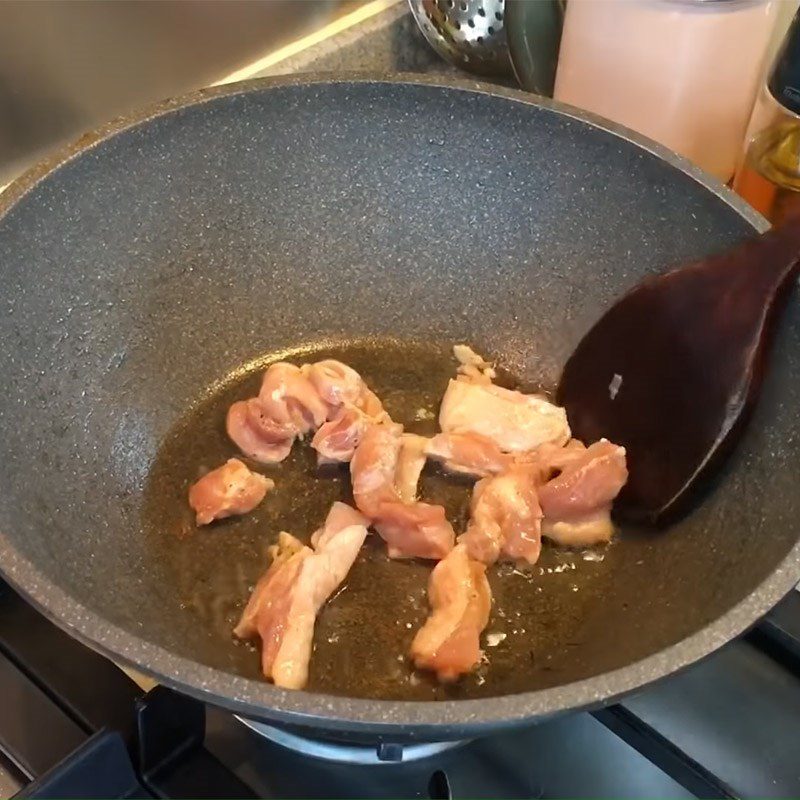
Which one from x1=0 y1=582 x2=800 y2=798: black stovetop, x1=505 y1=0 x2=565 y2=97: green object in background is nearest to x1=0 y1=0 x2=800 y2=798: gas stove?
x1=0 y1=582 x2=800 y2=798: black stovetop

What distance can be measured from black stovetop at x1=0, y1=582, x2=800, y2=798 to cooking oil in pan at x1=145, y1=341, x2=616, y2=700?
0.21ft

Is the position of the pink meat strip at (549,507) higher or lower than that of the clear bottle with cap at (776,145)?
lower

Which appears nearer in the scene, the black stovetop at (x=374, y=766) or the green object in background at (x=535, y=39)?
the black stovetop at (x=374, y=766)

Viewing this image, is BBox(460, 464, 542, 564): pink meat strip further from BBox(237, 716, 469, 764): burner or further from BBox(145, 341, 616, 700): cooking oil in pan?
BBox(237, 716, 469, 764): burner

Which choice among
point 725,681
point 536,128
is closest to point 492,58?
point 536,128

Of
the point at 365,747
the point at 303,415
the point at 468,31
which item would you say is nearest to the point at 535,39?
the point at 468,31

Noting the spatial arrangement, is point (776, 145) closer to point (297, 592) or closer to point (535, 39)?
point (535, 39)

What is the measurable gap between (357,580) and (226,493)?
0.46 feet


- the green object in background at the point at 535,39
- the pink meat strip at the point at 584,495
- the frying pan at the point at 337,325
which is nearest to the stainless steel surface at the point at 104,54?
the frying pan at the point at 337,325

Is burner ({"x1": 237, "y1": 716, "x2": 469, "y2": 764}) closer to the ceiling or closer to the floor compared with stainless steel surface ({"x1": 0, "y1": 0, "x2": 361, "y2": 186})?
closer to the floor

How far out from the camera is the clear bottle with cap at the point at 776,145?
851 millimetres

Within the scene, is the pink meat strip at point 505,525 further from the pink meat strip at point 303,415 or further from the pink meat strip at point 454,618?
the pink meat strip at point 303,415

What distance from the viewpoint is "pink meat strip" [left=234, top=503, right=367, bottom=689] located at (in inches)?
27.5

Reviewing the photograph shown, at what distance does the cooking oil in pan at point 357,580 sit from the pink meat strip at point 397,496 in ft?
0.06
